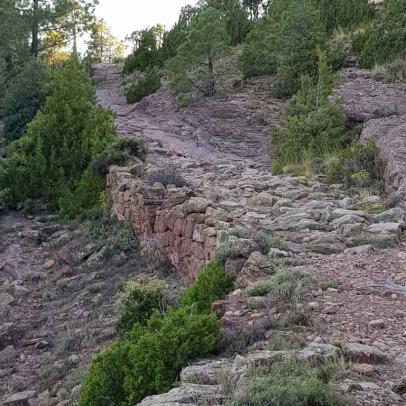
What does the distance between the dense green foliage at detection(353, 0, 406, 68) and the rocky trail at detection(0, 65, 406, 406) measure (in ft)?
3.01

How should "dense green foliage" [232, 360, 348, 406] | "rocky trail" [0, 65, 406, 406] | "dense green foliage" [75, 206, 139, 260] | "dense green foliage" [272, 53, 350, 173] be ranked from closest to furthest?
"dense green foliage" [232, 360, 348, 406], "rocky trail" [0, 65, 406, 406], "dense green foliage" [75, 206, 139, 260], "dense green foliage" [272, 53, 350, 173]

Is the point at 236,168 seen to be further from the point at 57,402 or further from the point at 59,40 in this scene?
the point at 59,40

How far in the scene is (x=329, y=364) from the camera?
3.91 m

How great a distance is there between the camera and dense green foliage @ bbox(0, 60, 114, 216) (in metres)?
13.0

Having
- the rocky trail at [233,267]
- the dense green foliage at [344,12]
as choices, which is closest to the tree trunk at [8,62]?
the rocky trail at [233,267]

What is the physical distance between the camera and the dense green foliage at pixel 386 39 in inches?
597

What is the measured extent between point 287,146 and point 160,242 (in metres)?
3.39

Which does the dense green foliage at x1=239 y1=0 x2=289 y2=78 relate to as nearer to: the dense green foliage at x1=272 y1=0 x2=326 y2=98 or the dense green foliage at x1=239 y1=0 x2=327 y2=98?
the dense green foliage at x1=239 y1=0 x2=327 y2=98

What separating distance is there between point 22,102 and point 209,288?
41.1ft

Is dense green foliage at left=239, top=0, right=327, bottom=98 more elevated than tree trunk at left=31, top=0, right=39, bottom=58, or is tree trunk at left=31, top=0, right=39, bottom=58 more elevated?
tree trunk at left=31, top=0, right=39, bottom=58

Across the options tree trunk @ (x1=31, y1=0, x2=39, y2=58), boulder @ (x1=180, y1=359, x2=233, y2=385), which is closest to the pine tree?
tree trunk @ (x1=31, y1=0, x2=39, y2=58)

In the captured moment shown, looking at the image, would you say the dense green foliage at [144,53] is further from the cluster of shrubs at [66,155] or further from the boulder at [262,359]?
the boulder at [262,359]

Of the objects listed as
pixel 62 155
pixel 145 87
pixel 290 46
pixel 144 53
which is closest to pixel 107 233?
pixel 62 155

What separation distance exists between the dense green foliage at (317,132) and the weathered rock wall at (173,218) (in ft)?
8.39
